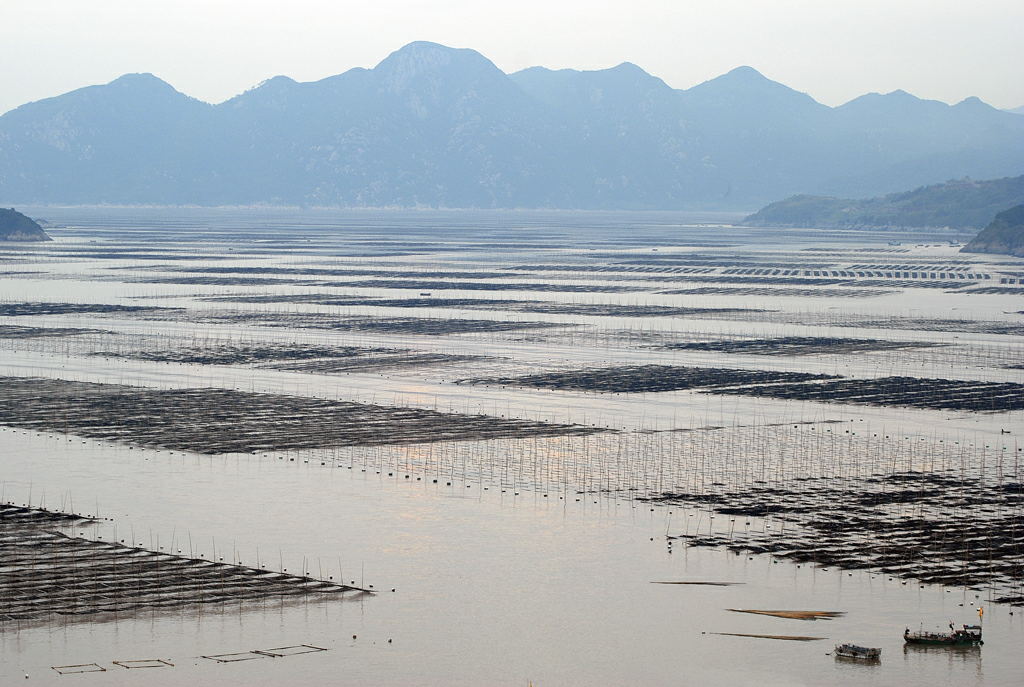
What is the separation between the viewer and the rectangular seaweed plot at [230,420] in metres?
66.4

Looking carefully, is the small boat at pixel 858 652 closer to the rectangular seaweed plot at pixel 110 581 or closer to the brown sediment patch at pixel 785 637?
the brown sediment patch at pixel 785 637

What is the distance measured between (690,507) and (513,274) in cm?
12653

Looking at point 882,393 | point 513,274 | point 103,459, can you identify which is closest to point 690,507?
point 103,459

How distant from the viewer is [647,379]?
3438 inches

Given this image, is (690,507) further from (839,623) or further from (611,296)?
(611,296)

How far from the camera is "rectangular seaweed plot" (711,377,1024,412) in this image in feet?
258

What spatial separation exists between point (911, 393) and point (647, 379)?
555 inches

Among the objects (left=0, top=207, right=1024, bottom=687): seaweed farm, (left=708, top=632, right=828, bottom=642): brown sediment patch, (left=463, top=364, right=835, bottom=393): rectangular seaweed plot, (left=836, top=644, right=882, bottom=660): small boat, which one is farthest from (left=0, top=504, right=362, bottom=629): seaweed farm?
(left=463, top=364, right=835, bottom=393): rectangular seaweed plot

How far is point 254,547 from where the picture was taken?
4862 centimetres

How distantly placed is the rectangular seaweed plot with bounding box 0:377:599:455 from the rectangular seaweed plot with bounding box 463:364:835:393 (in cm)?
1202

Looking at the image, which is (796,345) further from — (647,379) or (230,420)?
(230,420)

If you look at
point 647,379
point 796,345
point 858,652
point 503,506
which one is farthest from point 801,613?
point 796,345

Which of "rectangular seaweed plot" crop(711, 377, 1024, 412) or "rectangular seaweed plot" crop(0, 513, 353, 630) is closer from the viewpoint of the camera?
"rectangular seaweed plot" crop(0, 513, 353, 630)

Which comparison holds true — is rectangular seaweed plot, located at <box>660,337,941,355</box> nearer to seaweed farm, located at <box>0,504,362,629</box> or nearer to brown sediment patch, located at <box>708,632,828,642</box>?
seaweed farm, located at <box>0,504,362,629</box>
